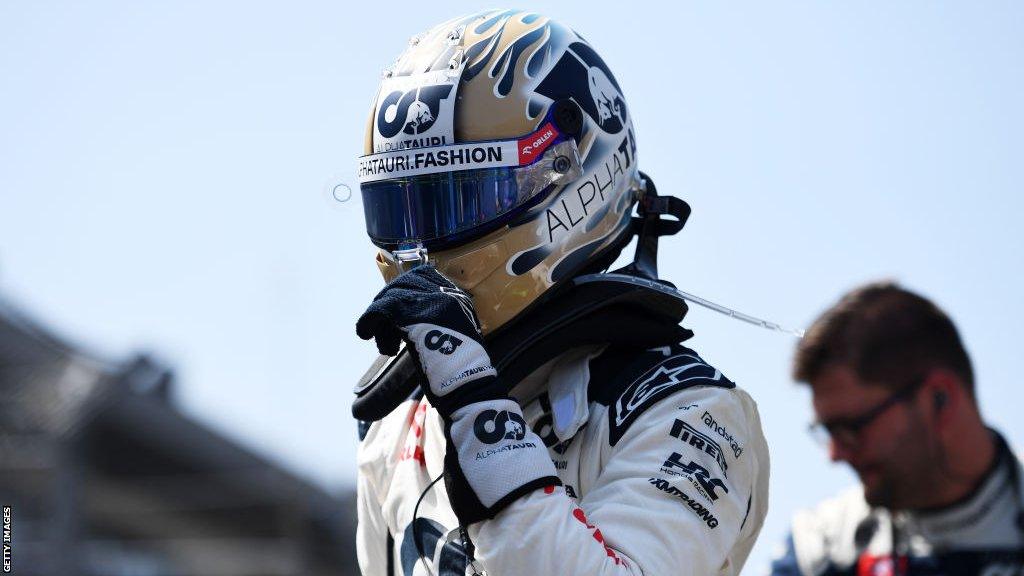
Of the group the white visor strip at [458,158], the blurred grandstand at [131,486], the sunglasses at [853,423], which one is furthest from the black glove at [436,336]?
the blurred grandstand at [131,486]

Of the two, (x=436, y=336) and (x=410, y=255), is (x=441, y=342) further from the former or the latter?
(x=410, y=255)

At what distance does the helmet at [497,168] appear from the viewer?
4492mm

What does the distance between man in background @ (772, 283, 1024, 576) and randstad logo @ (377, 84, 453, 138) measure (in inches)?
74.6

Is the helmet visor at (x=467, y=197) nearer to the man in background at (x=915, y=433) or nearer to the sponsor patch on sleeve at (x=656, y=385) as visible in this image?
the sponsor patch on sleeve at (x=656, y=385)

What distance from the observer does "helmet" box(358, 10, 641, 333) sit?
4.49 m

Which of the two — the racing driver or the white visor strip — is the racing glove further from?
the white visor strip

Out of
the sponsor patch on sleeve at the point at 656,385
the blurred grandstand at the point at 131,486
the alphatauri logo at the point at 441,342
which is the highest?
the alphatauri logo at the point at 441,342

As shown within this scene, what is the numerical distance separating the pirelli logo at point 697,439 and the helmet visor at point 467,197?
2.64 feet

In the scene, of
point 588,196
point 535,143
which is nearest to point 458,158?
point 535,143

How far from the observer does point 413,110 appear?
460cm

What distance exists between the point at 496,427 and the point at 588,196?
3.21 feet

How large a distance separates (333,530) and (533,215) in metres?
12.8

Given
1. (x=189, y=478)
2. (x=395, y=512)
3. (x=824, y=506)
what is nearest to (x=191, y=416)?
(x=189, y=478)

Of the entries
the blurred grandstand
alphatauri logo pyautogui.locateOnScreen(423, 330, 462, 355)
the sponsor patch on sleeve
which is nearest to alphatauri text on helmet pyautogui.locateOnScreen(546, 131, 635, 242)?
the sponsor patch on sleeve
